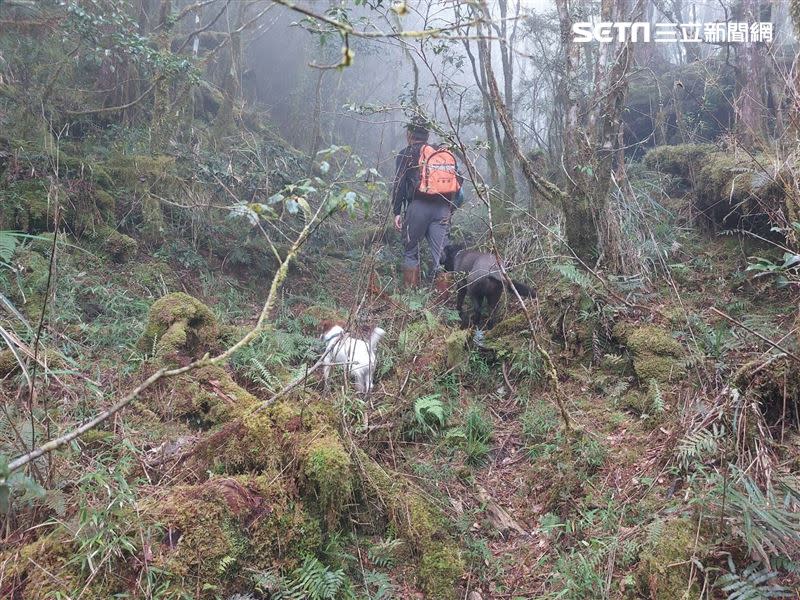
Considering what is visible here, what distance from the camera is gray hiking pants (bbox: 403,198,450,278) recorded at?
6.78m

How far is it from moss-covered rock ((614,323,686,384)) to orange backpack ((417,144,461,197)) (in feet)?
10.1

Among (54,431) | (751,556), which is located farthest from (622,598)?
(54,431)

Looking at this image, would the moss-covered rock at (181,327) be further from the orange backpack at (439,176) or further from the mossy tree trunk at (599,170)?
the mossy tree trunk at (599,170)

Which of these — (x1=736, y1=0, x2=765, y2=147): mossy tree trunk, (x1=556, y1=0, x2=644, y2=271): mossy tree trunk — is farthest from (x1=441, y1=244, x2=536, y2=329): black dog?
(x1=736, y1=0, x2=765, y2=147): mossy tree trunk

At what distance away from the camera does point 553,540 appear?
300cm

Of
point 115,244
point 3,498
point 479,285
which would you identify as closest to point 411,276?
point 479,285

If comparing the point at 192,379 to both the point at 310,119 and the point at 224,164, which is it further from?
the point at 310,119

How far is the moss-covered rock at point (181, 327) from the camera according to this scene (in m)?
4.04

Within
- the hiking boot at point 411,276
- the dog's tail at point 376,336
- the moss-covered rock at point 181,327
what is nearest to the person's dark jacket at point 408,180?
the hiking boot at point 411,276

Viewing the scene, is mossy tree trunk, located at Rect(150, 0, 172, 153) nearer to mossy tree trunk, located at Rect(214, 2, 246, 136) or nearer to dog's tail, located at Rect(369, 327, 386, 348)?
mossy tree trunk, located at Rect(214, 2, 246, 136)

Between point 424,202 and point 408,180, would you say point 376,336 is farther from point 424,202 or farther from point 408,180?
point 408,180

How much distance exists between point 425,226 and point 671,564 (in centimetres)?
509

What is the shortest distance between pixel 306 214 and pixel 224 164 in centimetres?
544

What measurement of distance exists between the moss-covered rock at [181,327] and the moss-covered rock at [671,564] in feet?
10.9
